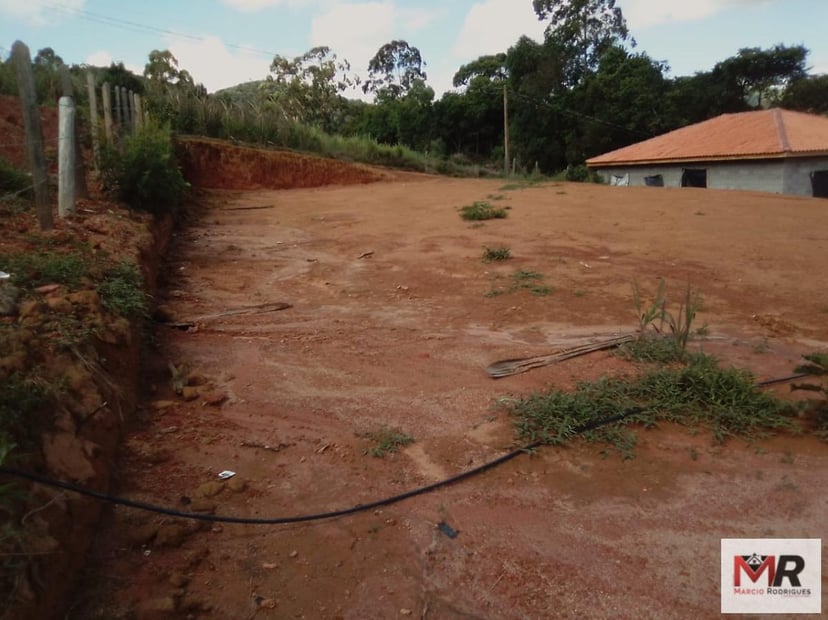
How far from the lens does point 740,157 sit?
19.3 metres

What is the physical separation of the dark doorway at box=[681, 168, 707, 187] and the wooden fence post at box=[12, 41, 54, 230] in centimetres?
2138

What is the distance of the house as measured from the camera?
61.2ft

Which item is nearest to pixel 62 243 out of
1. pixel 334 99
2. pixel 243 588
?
pixel 243 588

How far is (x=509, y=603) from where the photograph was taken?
222 centimetres

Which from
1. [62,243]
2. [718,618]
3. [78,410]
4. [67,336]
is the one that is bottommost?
[718,618]

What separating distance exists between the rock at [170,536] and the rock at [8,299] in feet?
5.31

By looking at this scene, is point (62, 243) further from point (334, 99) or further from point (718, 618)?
point (334, 99)

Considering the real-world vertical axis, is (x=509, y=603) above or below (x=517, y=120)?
below

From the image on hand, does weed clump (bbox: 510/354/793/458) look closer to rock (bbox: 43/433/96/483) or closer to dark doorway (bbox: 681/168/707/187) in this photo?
rock (bbox: 43/433/96/483)

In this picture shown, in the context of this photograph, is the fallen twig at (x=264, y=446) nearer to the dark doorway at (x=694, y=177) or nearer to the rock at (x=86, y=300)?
the rock at (x=86, y=300)

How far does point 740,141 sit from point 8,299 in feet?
73.7

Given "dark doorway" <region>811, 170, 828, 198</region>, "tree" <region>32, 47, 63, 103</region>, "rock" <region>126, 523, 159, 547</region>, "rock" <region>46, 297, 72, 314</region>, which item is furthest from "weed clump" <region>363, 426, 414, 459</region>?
"dark doorway" <region>811, 170, 828, 198</region>

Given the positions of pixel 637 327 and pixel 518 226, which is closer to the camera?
pixel 637 327

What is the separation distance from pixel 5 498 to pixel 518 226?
9041 mm
